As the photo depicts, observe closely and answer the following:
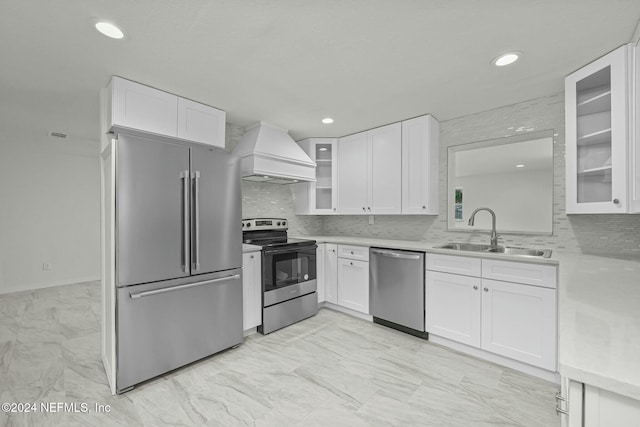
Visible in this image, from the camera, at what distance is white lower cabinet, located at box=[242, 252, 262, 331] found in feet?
8.87

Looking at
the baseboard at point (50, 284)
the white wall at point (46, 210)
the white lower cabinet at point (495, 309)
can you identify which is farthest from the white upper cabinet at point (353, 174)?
the baseboard at point (50, 284)

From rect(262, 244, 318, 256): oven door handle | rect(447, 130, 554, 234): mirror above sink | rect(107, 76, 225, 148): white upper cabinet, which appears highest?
rect(107, 76, 225, 148): white upper cabinet

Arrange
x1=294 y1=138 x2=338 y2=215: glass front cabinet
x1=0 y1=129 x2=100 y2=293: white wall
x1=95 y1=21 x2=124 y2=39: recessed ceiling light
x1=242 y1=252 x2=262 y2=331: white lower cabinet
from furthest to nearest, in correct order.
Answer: x1=0 y1=129 x2=100 y2=293: white wall → x1=294 y1=138 x2=338 y2=215: glass front cabinet → x1=242 y1=252 x2=262 y2=331: white lower cabinet → x1=95 y1=21 x2=124 y2=39: recessed ceiling light

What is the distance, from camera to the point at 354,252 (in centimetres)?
330

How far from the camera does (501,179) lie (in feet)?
9.96

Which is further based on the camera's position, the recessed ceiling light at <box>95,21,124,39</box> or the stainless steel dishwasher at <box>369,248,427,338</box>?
the stainless steel dishwasher at <box>369,248,427,338</box>

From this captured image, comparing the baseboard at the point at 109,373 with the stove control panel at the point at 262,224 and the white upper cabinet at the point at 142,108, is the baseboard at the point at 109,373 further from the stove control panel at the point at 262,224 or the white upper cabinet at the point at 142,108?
the white upper cabinet at the point at 142,108

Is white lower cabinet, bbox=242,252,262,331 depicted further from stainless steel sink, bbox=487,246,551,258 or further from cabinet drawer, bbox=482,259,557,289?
stainless steel sink, bbox=487,246,551,258

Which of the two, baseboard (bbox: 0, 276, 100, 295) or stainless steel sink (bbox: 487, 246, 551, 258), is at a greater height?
stainless steel sink (bbox: 487, 246, 551, 258)

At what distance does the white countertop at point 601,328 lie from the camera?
58 centimetres

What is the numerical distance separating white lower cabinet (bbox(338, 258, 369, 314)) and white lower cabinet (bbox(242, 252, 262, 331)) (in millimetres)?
1061

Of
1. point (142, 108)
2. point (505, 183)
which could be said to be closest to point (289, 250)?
point (142, 108)

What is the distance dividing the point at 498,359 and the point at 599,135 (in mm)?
1864

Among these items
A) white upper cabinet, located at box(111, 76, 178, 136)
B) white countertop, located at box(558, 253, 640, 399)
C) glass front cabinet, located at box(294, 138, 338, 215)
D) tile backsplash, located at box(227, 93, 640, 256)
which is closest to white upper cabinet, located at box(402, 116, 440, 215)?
tile backsplash, located at box(227, 93, 640, 256)
